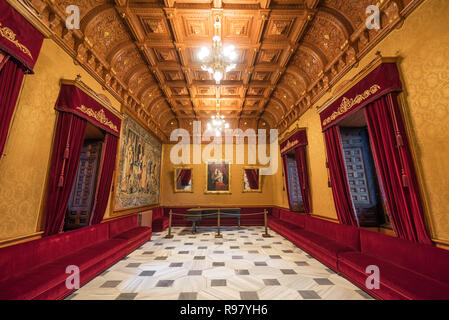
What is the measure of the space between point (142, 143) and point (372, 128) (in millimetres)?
6947

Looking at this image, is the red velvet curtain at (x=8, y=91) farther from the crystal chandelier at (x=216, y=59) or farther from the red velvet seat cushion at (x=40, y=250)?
the crystal chandelier at (x=216, y=59)

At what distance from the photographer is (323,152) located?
5074 millimetres

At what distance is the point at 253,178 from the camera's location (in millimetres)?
9703

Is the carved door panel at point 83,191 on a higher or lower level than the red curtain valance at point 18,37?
lower

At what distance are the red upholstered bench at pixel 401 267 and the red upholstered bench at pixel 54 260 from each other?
405 cm

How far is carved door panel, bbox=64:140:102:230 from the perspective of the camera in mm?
5215

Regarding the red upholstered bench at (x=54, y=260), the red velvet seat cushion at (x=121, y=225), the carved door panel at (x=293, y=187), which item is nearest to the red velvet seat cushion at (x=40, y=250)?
the red upholstered bench at (x=54, y=260)

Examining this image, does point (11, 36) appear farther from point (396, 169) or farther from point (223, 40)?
point (396, 169)

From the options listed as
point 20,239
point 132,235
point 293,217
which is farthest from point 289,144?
point 20,239

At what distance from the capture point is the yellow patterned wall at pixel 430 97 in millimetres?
2338

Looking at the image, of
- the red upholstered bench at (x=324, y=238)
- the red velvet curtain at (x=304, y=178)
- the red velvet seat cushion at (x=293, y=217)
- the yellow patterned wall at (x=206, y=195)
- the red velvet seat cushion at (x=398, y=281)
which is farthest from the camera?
the yellow patterned wall at (x=206, y=195)

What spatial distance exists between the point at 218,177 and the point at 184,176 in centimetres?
175
